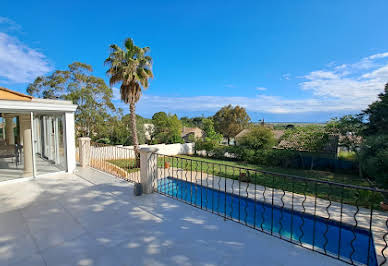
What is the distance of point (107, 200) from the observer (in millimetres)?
4332

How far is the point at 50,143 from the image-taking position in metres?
7.23

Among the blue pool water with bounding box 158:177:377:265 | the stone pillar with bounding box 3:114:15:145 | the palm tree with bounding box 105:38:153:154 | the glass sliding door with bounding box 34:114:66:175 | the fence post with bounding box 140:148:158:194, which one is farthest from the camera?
the palm tree with bounding box 105:38:153:154

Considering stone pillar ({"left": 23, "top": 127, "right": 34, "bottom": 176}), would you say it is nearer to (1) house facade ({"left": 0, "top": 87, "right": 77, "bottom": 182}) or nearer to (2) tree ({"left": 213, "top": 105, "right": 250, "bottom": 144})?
(1) house facade ({"left": 0, "top": 87, "right": 77, "bottom": 182})

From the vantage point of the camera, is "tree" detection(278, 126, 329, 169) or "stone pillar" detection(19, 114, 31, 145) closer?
"stone pillar" detection(19, 114, 31, 145)

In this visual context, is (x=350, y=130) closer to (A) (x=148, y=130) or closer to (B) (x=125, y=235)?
(B) (x=125, y=235)

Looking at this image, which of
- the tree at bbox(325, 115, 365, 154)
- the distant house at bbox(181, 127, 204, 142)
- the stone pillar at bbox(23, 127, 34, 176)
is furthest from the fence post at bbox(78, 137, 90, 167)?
the distant house at bbox(181, 127, 204, 142)

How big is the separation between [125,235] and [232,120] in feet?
106

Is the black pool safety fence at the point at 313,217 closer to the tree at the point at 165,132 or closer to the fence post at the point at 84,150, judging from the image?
the fence post at the point at 84,150

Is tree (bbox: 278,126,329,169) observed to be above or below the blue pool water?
above

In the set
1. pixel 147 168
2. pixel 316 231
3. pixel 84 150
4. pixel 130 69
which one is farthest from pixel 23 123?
pixel 316 231

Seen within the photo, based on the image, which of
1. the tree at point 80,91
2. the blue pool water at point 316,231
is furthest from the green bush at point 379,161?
the tree at point 80,91

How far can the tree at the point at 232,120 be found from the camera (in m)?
33.7

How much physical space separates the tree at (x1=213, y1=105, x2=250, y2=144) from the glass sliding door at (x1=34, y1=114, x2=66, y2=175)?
29088 millimetres

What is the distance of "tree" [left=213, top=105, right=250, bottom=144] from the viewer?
33.7 m
